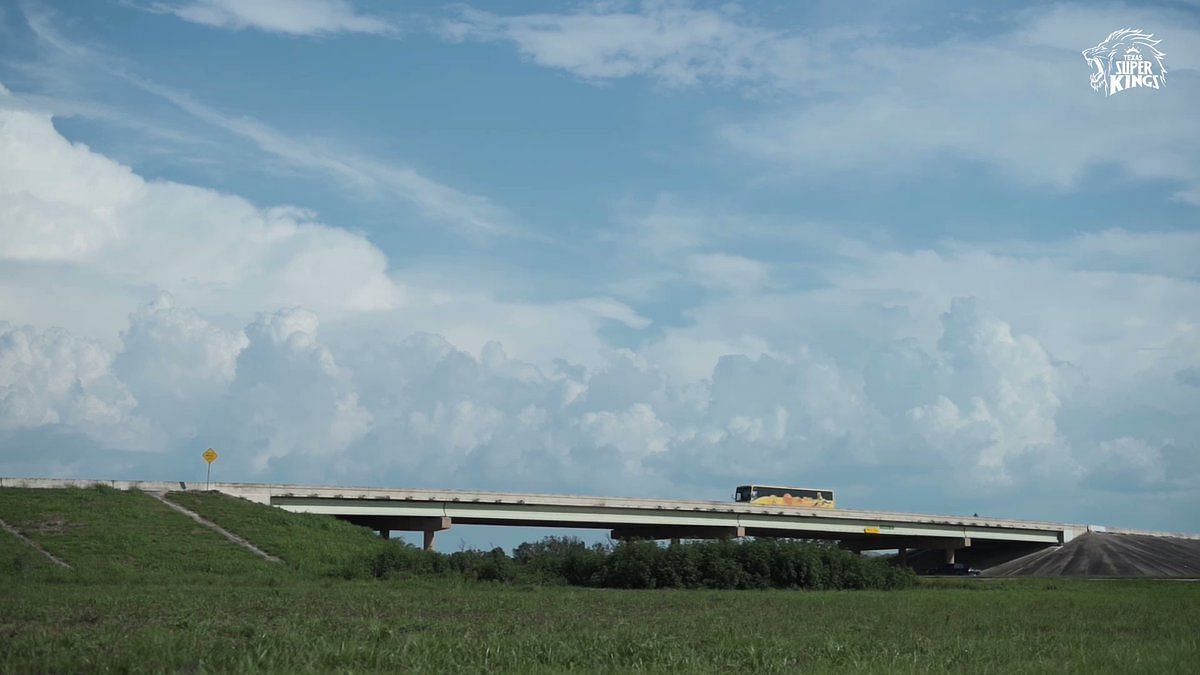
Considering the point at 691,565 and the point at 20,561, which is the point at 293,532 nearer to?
the point at 20,561

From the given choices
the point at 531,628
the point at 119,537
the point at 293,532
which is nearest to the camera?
the point at 531,628

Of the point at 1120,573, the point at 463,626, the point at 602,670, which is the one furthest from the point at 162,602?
the point at 1120,573

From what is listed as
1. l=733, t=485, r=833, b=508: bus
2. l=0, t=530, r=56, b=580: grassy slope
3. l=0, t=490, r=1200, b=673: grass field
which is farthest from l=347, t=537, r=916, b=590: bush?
l=733, t=485, r=833, b=508: bus

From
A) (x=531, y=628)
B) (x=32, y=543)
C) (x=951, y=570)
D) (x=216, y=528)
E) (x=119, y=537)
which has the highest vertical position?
(x=216, y=528)

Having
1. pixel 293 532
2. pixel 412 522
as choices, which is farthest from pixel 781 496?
pixel 293 532

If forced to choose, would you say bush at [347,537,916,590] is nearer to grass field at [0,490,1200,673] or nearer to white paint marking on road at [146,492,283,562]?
grass field at [0,490,1200,673]

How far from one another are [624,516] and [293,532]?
104ft

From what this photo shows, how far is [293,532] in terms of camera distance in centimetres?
6225

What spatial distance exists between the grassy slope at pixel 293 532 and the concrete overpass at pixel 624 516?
163 inches

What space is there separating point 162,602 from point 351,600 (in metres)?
5.04

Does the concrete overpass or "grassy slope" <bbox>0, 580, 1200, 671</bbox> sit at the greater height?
the concrete overpass

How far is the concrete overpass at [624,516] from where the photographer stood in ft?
243

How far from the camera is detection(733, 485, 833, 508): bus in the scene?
99188mm

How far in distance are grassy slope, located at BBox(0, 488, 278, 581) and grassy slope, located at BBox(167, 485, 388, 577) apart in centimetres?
206
